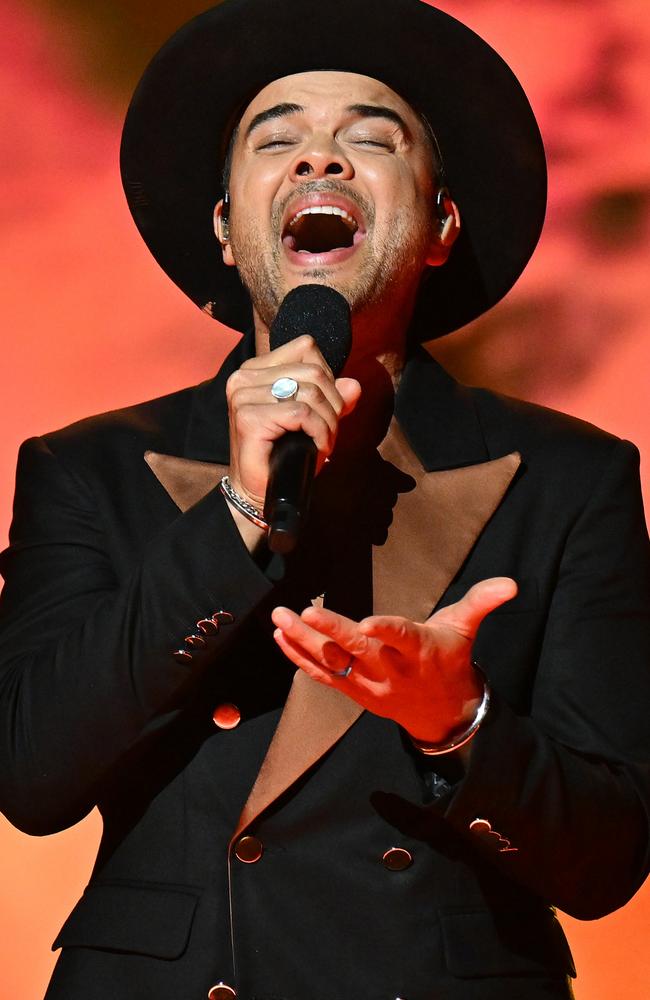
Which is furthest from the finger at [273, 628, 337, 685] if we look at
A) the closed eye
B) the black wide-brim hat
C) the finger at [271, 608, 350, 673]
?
the black wide-brim hat

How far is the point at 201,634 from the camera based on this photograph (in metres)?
1.56

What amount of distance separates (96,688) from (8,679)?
0.50 feet

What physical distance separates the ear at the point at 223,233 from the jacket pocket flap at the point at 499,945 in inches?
36.4

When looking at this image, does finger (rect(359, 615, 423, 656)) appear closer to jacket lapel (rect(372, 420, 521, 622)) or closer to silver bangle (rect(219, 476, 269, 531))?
silver bangle (rect(219, 476, 269, 531))

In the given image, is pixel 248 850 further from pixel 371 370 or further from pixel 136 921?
pixel 371 370

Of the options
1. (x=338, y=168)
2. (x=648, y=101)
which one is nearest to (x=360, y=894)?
(x=338, y=168)

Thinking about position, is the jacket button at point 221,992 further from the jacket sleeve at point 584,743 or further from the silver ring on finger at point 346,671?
the silver ring on finger at point 346,671

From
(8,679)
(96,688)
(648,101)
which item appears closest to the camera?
(96,688)

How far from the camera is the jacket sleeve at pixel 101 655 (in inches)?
61.2

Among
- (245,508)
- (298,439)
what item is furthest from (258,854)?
(298,439)

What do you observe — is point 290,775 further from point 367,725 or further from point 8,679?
point 8,679

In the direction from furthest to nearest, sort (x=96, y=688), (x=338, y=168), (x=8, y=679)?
(x=338, y=168), (x=8, y=679), (x=96, y=688)

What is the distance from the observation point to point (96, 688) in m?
1.59

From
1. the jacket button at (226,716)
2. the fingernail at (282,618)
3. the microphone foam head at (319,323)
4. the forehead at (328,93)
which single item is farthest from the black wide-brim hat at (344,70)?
the fingernail at (282,618)
